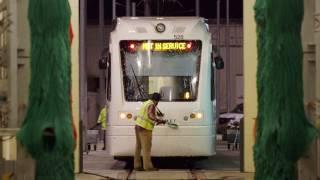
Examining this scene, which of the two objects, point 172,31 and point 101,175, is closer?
point 101,175

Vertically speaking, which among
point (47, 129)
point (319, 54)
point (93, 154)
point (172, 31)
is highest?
point (172, 31)

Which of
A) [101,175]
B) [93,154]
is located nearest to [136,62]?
[101,175]

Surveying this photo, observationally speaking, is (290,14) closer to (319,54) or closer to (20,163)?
(319,54)

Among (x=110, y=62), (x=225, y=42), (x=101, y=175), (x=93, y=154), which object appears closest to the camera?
(x=101, y=175)

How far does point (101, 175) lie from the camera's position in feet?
49.5

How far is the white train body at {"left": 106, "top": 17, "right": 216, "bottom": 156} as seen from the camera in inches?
620

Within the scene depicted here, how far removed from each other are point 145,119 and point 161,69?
4.50ft

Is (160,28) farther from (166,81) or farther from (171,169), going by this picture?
(171,169)

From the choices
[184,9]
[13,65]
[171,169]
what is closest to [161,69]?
[171,169]

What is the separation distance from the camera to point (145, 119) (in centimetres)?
1522

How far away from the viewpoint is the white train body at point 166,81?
15.8 meters

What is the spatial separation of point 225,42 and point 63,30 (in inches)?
1279

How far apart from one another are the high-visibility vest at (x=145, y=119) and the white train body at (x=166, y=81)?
448 millimetres

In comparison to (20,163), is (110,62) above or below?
above
